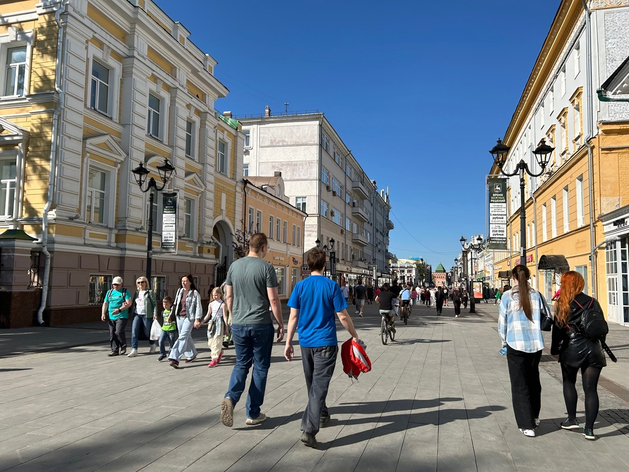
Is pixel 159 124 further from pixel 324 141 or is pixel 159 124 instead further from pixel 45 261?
pixel 324 141

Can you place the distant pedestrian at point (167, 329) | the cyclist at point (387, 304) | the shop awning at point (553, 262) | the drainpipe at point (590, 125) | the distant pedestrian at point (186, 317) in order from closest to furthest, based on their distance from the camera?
the distant pedestrian at point (186, 317) < the distant pedestrian at point (167, 329) < the cyclist at point (387, 304) < the drainpipe at point (590, 125) < the shop awning at point (553, 262)

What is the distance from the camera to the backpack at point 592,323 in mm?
4801

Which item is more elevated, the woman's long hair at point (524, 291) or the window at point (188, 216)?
the window at point (188, 216)

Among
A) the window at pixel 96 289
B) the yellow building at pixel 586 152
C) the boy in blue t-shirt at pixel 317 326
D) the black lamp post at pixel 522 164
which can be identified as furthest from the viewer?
the yellow building at pixel 586 152

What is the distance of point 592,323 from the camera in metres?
4.83

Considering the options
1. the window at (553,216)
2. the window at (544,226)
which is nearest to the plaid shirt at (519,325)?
the window at (553,216)

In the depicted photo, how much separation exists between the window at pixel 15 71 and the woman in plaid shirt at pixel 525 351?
58.6ft

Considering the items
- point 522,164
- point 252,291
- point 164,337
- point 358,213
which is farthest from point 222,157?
point 358,213

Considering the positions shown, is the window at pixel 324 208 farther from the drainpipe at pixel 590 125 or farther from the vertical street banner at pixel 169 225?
the vertical street banner at pixel 169 225

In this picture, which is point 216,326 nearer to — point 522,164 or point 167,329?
point 167,329

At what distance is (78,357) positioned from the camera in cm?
997

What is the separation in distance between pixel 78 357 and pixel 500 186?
42.2 feet

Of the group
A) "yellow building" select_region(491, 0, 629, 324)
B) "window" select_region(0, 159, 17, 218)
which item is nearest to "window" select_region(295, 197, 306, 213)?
"yellow building" select_region(491, 0, 629, 324)

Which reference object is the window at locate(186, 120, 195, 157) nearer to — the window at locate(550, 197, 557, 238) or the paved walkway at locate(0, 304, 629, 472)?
the paved walkway at locate(0, 304, 629, 472)
